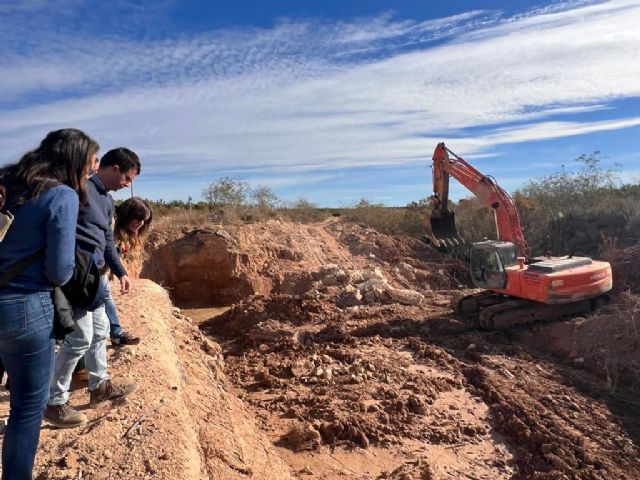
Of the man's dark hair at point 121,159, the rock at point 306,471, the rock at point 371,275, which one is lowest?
the rock at point 306,471

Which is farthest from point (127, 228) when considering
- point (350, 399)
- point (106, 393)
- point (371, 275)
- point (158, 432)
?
point (371, 275)

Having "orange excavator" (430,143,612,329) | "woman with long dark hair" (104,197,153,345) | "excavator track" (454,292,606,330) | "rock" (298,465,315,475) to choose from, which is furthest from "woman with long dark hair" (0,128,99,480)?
"excavator track" (454,292,606,330)

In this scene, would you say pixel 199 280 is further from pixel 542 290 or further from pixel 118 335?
pixel 118 335

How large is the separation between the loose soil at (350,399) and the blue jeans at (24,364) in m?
0.39

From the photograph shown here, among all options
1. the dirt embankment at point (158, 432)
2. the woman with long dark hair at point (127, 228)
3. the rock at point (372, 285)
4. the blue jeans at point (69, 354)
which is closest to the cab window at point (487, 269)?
the rock at point (372, 285)

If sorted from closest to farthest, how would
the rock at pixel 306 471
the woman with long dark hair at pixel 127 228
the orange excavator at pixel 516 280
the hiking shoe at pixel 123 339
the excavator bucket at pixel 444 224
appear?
the woman with long dark hair at pixel 127 228
the hiking shoe at pixel 123 339
the rock at pixel 306 471
the orange excavator at pixel 516 280
the excavator bucket at pixel 444 224

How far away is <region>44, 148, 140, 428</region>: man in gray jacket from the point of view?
335 centimetres

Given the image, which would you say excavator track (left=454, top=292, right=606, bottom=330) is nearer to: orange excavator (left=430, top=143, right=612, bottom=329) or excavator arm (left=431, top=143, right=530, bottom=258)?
orange excavator (left=430, top=143, right=612, bottom=329)

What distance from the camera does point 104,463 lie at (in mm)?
3066

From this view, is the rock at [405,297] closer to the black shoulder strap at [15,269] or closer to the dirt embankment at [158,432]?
the dirt embankment at [158,432]

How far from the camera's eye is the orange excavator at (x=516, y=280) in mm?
9219

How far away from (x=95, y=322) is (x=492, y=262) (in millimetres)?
7783

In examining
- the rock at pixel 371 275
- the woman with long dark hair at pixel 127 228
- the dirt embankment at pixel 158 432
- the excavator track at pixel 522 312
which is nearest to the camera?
the dirt embankment at pixel 158 432

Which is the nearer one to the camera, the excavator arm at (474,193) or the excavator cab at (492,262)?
the excavator cab at (492,262)
